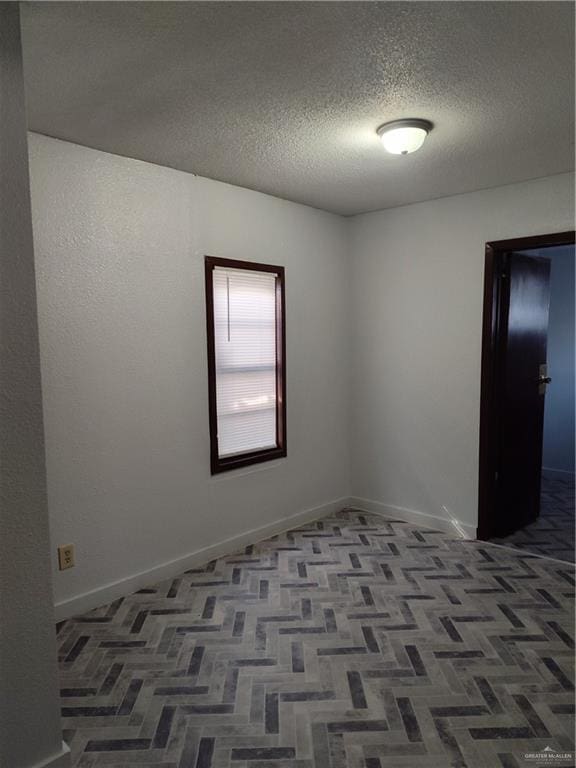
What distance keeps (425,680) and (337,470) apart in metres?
2.30

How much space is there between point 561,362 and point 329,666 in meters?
4.32

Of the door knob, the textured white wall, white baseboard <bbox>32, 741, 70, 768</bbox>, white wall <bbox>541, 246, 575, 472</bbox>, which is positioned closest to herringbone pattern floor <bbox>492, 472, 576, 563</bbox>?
white wall <bbox>541, 246, 575, 472</bbox>

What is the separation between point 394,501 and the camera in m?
4.27

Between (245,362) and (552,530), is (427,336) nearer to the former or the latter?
(245,362)

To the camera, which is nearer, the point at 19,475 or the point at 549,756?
the point at 19,475

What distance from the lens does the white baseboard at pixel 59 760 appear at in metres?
1.75

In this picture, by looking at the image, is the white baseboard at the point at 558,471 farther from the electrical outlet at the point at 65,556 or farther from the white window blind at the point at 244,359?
the electrical outlet at the point at 65,556

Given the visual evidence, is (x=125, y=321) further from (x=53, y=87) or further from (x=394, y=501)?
(x=394, y=501)

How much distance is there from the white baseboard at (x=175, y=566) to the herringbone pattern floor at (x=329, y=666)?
6cm

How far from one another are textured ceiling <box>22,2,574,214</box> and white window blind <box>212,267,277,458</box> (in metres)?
0.79

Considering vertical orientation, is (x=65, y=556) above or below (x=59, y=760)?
above

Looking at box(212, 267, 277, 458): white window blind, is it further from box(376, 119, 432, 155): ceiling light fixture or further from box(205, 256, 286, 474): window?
box(376, 119, 432, 155): ceiling light fixture

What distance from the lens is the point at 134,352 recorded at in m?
2.98

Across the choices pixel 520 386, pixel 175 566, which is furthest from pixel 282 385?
pixel 520 386
